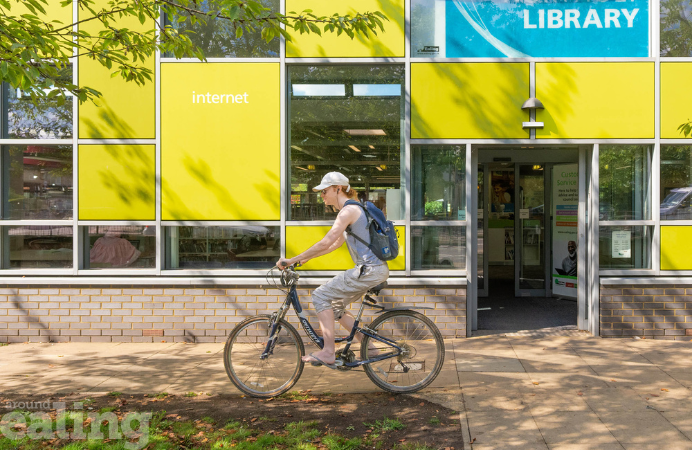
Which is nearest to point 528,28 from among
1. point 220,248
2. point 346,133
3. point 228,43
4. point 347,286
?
point 346,133

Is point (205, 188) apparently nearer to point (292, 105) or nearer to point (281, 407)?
point (292, 105)

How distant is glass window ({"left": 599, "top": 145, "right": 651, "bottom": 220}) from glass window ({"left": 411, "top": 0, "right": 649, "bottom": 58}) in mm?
1184

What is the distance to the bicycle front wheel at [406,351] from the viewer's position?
4969 mm

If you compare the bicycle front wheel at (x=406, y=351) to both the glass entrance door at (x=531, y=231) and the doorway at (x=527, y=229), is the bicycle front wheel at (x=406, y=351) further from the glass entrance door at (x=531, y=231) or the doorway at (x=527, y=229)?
the glass entrance door at (x=531, y=231)

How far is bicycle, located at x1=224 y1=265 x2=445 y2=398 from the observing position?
4926 millimetres

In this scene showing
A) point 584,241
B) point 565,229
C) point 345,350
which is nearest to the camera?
point 345,350

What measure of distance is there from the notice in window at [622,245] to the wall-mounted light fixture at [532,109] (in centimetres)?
165

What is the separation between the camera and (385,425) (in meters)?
4.29

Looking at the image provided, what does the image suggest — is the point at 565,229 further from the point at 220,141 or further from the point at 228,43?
the point at 228,43

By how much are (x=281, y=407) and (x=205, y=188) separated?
3.29 m

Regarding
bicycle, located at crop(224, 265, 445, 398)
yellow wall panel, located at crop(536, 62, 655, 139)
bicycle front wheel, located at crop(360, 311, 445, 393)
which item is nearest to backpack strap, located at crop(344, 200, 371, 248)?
bicycle, located at crop(224, 265, 445, 398)

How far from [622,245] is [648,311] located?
824mm
